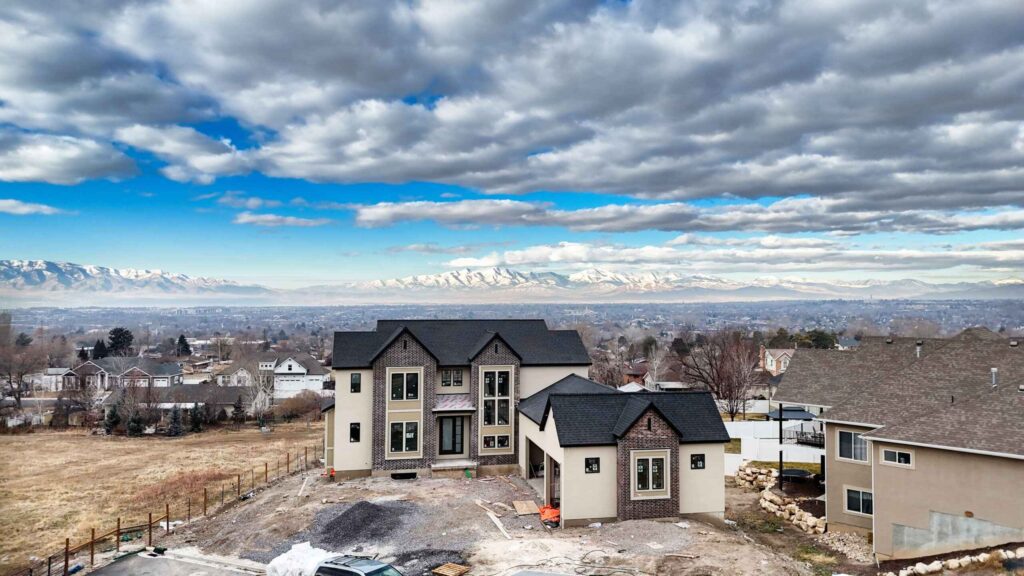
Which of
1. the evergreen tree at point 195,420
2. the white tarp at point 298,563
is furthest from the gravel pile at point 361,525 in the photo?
the evergreen tree at point 195,420

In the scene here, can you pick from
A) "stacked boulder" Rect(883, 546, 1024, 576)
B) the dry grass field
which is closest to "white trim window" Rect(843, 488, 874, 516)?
"stacked boulder" Rect(883, 546, 1024, 576)

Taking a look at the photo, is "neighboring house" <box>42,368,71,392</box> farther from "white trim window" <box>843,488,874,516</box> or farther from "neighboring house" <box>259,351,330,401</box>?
"white trim window" <box>843,488,874,516</box>

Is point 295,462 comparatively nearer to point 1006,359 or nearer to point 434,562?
point 434,562

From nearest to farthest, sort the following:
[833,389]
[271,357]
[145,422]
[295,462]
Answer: [833,389]
[295,462]
[145,422]
[271,357]

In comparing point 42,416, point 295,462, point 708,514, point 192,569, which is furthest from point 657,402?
point 42,416

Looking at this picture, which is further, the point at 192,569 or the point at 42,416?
the point at 42,416

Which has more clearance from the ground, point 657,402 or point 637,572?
point 657,402

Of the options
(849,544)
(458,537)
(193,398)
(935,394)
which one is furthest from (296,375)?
(935,394)
